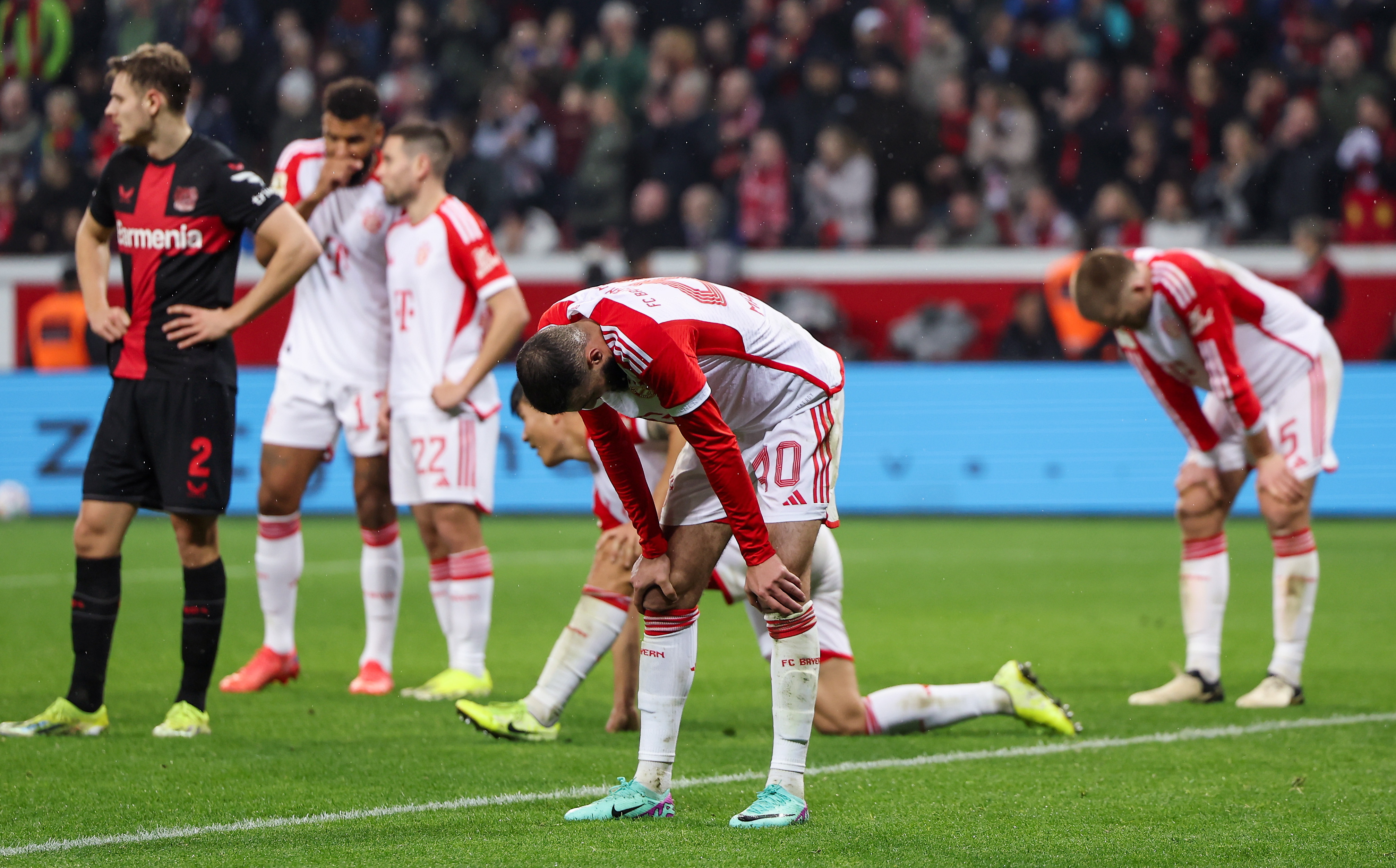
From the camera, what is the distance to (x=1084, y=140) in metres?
17.5

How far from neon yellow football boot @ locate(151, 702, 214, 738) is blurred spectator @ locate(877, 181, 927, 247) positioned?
12.4m

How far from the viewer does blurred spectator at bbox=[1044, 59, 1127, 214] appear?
17391mm

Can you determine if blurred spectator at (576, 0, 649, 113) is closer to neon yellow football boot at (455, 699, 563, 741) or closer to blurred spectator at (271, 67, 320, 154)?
blurred spectator at (271, 67, 320, 154)

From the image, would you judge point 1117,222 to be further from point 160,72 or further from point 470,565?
point 160,72

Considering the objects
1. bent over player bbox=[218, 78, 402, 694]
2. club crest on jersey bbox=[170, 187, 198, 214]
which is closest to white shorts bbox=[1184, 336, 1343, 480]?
bent over player bbox=[218, 78, 402, 694]

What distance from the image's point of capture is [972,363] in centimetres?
1438

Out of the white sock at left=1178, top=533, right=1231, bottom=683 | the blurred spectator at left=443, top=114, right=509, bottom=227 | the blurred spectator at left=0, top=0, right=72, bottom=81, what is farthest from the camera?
the blurred spectator at left=0, top=0, right=72, bottom=81

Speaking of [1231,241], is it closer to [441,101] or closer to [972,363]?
[972,363]

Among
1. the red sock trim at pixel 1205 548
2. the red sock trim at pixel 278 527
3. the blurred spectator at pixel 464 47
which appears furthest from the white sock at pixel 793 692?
the blurred spectator at pixel 464 47

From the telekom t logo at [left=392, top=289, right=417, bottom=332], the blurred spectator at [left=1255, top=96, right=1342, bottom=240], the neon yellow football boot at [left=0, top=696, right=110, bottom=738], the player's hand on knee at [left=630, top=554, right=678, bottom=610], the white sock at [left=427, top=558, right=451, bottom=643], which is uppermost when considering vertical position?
the blurred spectator at [left=1255, top=96, right=1342, bottom=240]

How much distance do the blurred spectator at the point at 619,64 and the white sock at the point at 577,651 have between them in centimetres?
1375

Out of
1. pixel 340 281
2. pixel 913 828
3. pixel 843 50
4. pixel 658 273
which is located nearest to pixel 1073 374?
pixel 658 273

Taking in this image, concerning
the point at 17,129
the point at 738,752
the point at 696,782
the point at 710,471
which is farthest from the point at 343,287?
the point at 17,129

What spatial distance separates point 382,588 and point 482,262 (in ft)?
4.61
